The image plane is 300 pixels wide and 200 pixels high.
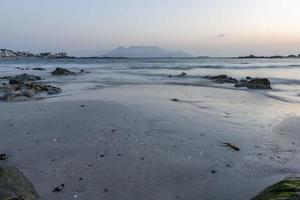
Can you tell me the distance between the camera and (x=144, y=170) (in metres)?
7.99

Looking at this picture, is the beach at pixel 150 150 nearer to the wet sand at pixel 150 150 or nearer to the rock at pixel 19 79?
the wet sand at pixel 150 150

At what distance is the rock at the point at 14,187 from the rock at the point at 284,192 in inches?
131

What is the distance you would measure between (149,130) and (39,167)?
3985mm

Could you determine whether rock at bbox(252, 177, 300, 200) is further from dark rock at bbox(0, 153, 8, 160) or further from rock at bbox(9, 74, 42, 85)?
rock at bbox(9, 74, 42, 85)

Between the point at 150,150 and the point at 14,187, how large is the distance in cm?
394

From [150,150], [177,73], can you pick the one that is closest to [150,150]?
[150,150]

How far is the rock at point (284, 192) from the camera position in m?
5.32

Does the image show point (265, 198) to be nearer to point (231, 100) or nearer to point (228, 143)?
point (228, 143)

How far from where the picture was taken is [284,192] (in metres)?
5.59

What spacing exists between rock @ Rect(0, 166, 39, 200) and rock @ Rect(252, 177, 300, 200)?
3326 millimetres

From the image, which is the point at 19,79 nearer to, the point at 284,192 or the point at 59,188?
the point at 59,188

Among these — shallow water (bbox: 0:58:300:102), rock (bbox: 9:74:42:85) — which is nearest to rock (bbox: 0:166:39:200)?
shallow water (bbox: 0:58:300:102)

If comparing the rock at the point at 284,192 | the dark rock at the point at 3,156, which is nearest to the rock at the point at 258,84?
the dark rock at the point at 3,156

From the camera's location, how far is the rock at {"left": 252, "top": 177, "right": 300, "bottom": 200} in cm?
532
